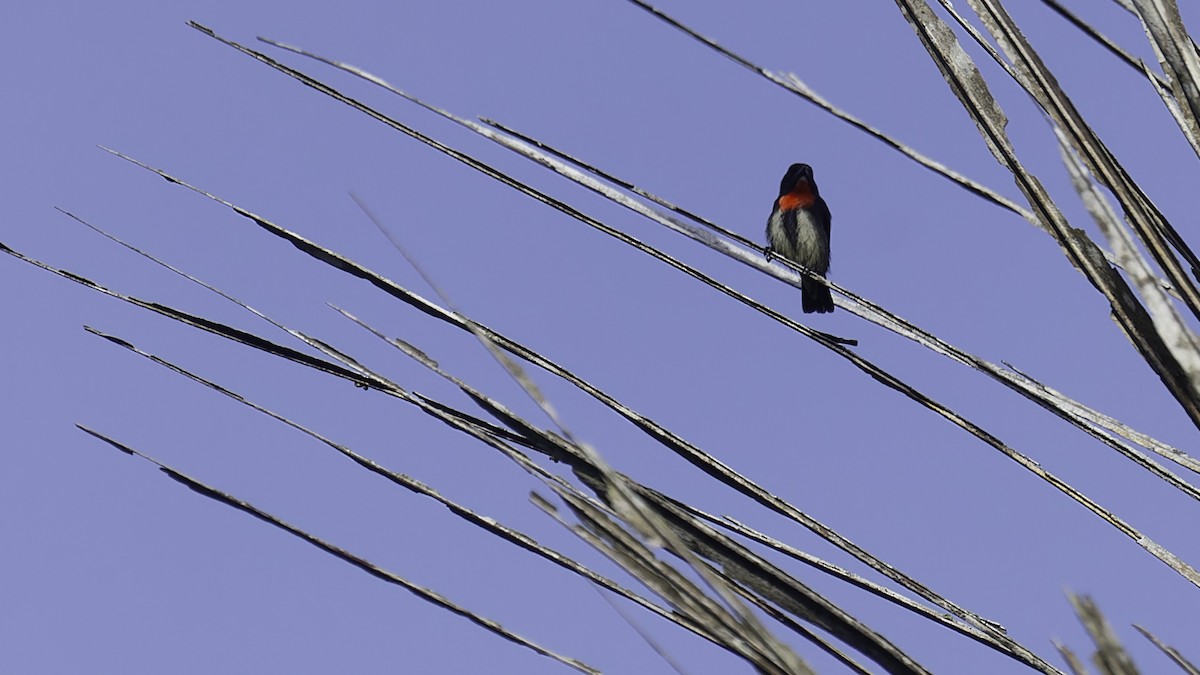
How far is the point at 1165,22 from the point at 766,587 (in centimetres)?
57

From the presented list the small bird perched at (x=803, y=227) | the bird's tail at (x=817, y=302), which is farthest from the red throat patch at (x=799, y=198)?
the bird's tail at (x=817, y=302)

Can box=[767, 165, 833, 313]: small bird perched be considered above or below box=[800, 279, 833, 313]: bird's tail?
above

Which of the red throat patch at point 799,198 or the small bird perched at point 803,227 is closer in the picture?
the small bird perched at point 803,227

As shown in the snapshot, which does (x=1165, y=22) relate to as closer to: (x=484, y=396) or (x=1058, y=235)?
(x=1058, y=235)

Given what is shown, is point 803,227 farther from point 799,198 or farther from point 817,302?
point 817,302

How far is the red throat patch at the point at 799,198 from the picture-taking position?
10.1 metres

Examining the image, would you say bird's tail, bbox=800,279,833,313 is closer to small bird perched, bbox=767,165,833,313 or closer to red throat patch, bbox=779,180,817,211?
small bird perched, bbox=767,165,833,313

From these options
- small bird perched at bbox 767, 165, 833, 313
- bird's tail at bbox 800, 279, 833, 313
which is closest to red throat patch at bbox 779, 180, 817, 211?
small bird perched at bbox 767, 165, 833, 313

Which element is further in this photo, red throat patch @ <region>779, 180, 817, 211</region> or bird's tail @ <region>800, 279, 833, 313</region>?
red throat patch @ <region>779, 180, 817, 211</region>

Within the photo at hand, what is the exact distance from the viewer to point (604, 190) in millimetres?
1473

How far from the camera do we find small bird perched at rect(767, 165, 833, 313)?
9852 millimetres

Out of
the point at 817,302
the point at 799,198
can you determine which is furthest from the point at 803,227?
the point at 817,302

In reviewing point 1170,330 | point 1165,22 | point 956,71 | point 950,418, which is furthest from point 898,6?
point 1170,330

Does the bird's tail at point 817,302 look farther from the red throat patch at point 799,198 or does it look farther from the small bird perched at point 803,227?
the red throat patch at point 799,198
